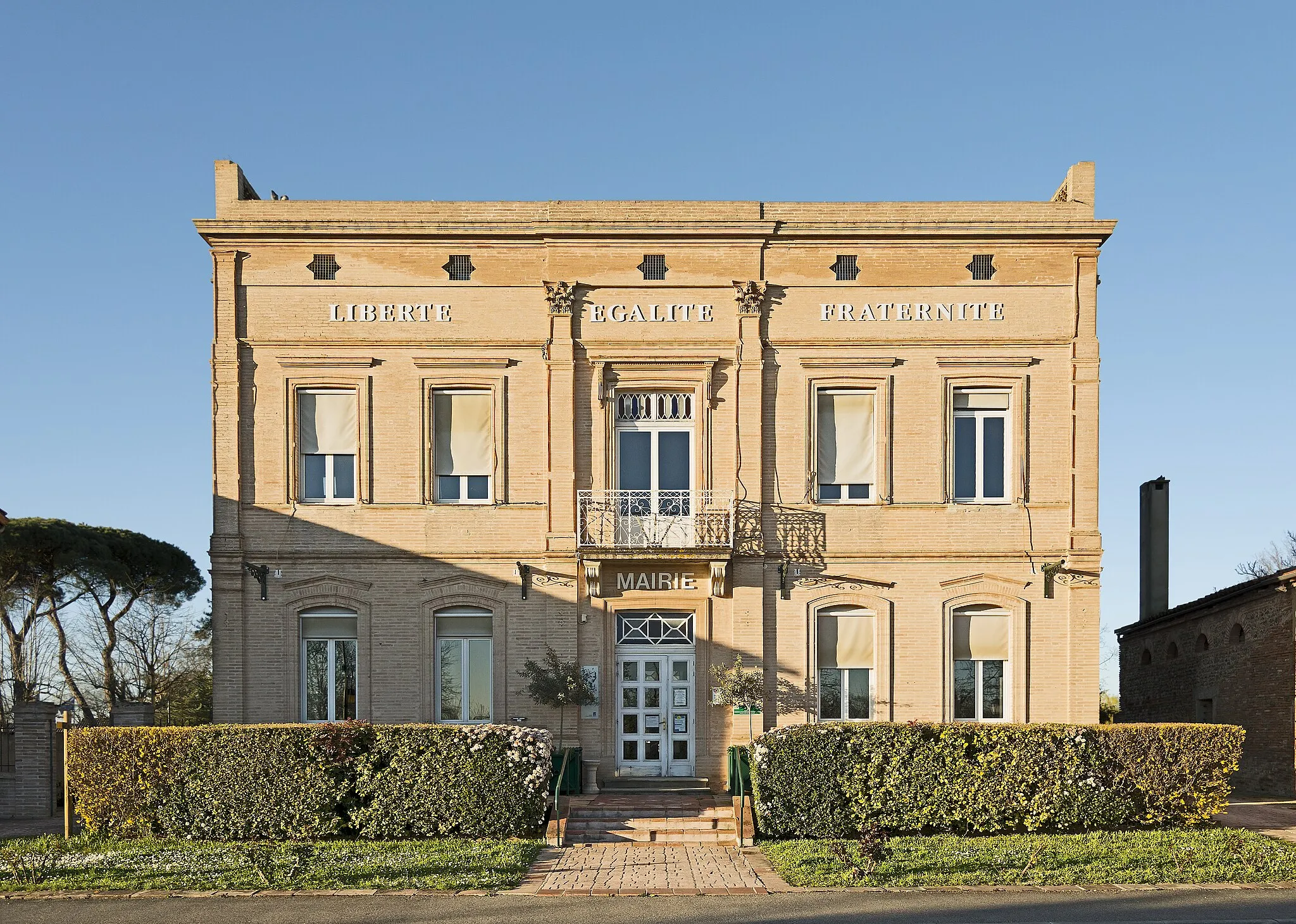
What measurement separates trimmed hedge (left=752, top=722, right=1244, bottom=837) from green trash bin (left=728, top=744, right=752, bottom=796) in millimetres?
1218

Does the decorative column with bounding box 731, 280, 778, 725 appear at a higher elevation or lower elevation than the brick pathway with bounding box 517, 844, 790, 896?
higher

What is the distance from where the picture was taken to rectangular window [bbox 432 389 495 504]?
18.7 m

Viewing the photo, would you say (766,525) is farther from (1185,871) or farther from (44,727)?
(44,727)

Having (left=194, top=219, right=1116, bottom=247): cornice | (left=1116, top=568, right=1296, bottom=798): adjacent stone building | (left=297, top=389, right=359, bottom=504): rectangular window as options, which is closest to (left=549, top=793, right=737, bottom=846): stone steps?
(left=297, top=389, right=359, bottom=504): rectangular window

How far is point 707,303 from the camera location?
1869cm

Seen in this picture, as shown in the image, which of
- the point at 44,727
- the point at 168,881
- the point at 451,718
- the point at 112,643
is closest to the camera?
the point at 168,881

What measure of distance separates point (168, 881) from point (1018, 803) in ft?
35.5

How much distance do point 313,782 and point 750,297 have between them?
10.3m

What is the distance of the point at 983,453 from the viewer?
1877cm

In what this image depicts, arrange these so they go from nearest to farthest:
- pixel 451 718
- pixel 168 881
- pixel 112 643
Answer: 1. pixel 168 881
2. pixel 451 718
3. pixel 112 643

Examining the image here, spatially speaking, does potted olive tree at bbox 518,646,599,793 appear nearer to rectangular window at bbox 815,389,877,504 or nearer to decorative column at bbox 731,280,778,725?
decorative column at bbox 731,280,778,725

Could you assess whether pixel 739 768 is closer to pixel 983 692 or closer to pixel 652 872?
pixel 652 872

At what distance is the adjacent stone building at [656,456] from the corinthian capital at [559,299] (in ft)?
0.13

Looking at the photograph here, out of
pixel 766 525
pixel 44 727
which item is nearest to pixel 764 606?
pixel 766 525
